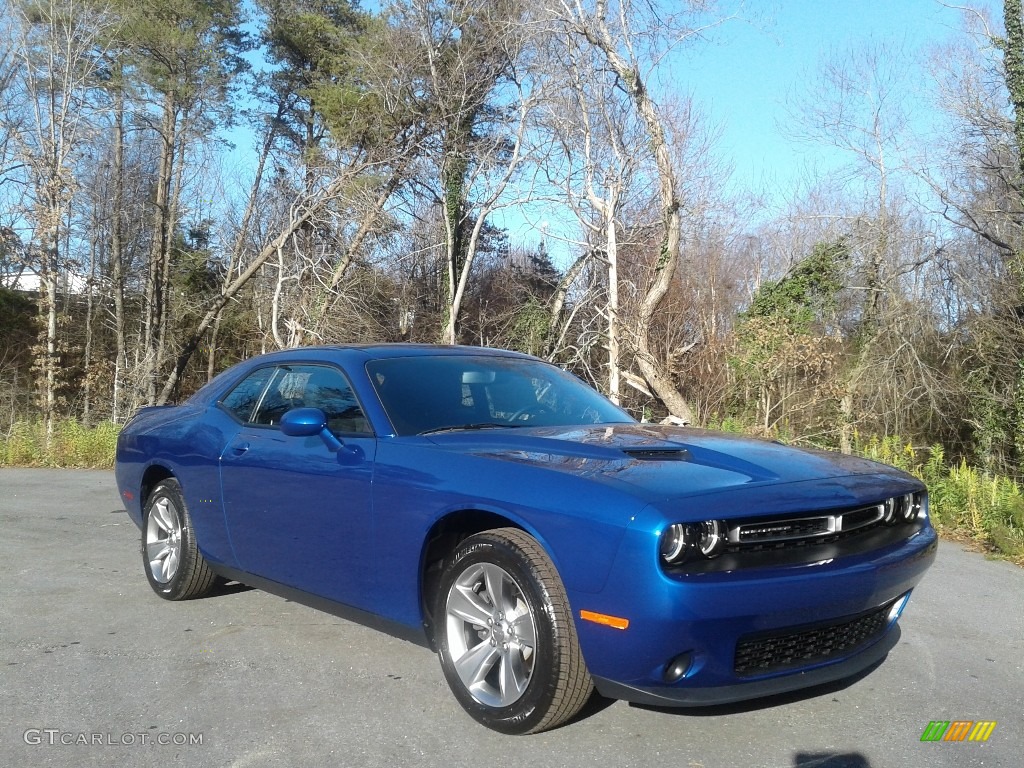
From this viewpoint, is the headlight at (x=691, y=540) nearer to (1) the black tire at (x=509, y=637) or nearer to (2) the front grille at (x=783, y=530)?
(2) the front grille at (x=783, y=530)

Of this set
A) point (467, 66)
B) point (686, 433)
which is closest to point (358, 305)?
point (467, 66)

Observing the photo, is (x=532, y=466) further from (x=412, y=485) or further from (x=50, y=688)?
(x=50, y=688)

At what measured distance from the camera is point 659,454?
372 cm

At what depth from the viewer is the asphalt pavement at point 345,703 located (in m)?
3.33

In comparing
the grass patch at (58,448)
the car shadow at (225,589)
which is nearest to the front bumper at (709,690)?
the car shadow at (225,589)

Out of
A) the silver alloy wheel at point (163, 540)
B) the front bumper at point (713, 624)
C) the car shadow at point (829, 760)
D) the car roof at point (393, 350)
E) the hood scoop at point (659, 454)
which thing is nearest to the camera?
the front bumper at point (713, 624)

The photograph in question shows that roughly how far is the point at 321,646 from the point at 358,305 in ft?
62.4

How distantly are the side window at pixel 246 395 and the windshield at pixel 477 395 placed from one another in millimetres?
925

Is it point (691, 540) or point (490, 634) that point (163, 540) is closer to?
point (490, 634)

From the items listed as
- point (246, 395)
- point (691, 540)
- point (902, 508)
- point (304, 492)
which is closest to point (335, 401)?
point (304, 492)

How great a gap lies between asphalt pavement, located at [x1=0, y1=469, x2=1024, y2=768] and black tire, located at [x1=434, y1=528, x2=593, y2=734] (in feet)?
0.44

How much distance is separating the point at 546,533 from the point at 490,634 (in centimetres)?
52

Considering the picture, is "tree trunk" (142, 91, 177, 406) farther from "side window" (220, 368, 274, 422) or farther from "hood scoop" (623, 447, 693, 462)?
"hood scoop" (623, 447, 693, 462)

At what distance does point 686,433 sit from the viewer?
4.54m
